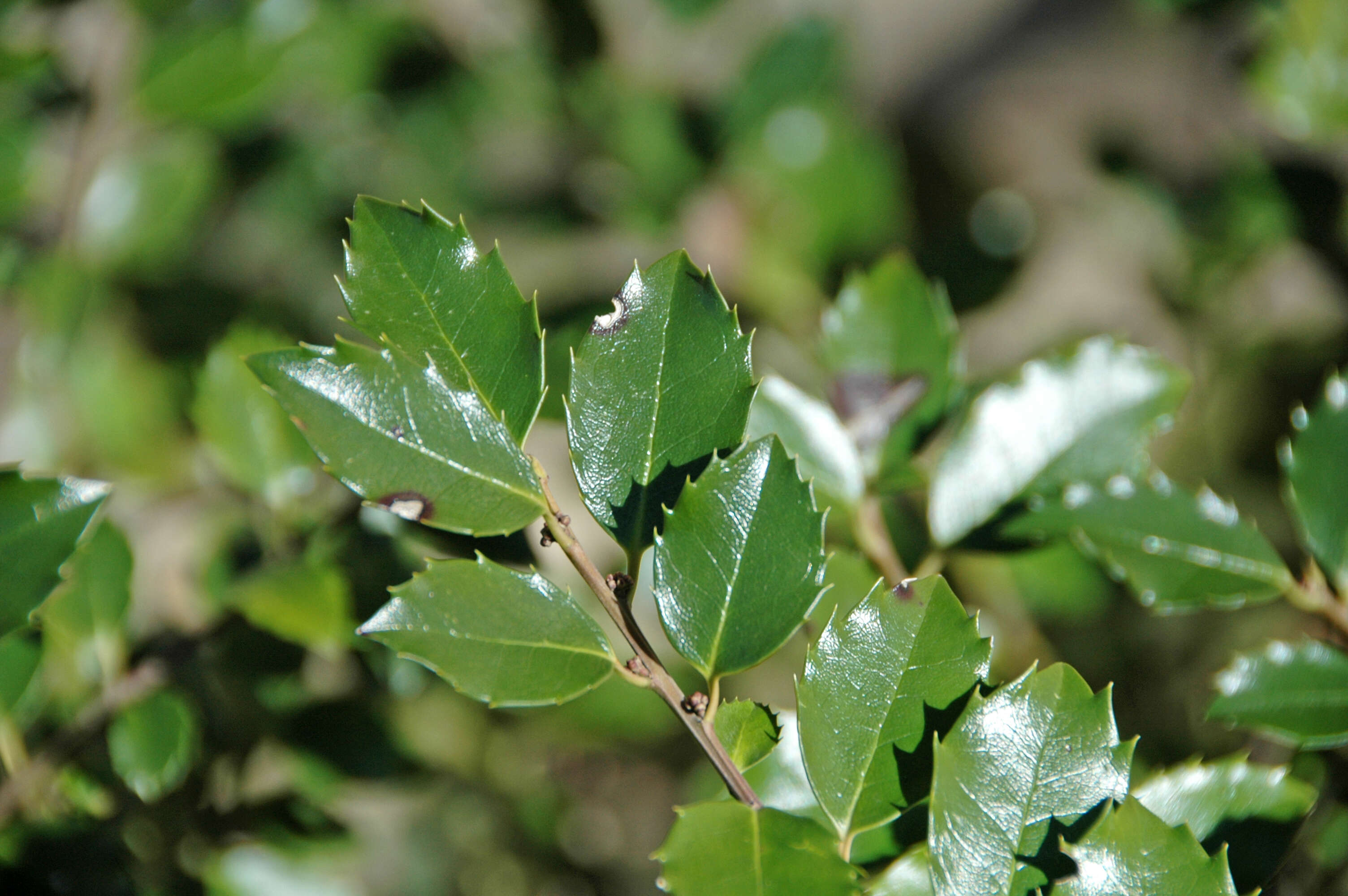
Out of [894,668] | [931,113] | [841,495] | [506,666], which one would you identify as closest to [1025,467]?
[841,495]

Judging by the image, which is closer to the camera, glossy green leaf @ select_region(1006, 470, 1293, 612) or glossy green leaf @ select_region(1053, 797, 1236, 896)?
glossy green leaf @ select_region(1053, 797, 1236, 896)

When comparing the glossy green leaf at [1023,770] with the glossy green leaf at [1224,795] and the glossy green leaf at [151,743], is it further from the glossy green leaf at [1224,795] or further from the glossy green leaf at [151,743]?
the glossy green leaf at [151,743]

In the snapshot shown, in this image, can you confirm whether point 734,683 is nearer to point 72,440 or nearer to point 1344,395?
point 1344,395

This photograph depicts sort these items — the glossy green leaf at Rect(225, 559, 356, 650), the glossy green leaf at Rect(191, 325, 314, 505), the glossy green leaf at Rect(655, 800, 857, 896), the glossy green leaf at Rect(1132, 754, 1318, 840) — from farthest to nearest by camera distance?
the glossy green leaf at Rect(191, 325, 314, 505) → the glossy green leaf at Rect(225, 559, 356, 650) → the glossy green leaf at Rect(1132, 754, 1318, 840) → the glossy green leaf at Rect(655, 800, 857, 896)

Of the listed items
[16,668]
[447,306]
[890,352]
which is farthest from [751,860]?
[16,668]

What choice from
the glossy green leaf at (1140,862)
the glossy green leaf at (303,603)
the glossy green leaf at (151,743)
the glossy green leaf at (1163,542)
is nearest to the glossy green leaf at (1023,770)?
the glossy green leaf at (1140,862)

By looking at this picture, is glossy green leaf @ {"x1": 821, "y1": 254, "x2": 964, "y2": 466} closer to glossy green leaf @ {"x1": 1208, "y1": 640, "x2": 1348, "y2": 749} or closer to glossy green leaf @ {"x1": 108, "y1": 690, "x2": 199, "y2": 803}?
glossy green leaf @ {"x1": 1208, "y1": 640, "x2": 1348, "y2": 749}

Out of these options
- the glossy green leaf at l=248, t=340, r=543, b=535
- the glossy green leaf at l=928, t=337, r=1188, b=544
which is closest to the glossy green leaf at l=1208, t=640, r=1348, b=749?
the glossy green leaf at l=928, t=337, r=1188, b=544

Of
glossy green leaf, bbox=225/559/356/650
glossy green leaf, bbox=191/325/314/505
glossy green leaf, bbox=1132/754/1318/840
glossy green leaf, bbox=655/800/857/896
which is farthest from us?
glossy green leaf, bbox=191/325/314/505
